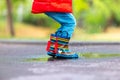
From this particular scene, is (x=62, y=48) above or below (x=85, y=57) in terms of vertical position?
above

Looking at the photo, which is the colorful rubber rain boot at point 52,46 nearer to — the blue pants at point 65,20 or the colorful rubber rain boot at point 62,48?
the colorful rubber rain boot at point 62,48

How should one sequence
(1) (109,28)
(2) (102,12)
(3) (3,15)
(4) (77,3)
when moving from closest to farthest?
(4) (77,3) → (2) (102,12) → (1) (109,28) → (3) (3,15)

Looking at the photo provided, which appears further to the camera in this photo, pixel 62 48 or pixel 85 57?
pixel 85 57

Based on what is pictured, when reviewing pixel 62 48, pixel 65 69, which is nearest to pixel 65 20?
pixel 62 48

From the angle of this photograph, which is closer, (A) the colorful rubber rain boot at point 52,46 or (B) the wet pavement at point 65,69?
(B) the wet pavement at point 65,69

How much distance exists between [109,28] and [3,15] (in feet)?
30.8

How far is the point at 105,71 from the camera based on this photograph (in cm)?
604

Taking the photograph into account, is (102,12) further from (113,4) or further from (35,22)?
(35,22)

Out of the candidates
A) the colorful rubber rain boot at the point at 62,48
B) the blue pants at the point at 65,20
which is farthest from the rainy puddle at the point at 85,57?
the blue pants at the point at 65,20

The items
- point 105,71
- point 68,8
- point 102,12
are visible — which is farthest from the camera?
point 102,12

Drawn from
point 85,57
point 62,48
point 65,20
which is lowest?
point 85,57

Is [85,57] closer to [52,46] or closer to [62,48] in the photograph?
[62,48]

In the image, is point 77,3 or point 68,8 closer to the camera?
point 68,8

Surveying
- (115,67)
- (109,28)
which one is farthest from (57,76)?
(109,28)
